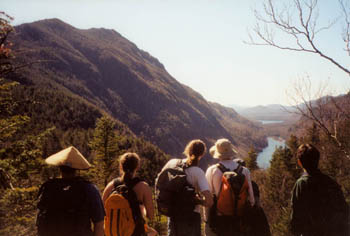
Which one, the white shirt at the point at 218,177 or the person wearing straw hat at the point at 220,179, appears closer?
the person wearing straw hat at the point at 220,179

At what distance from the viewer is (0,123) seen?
24.3 feet

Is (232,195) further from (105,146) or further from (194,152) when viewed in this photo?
(105,146)

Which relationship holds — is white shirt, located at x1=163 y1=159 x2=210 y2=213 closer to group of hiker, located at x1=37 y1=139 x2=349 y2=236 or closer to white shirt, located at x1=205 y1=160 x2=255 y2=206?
group of hiker, located at x1=37 y1=139 x2=349 y2=236

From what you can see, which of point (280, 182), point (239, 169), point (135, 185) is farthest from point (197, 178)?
point (280, 182)

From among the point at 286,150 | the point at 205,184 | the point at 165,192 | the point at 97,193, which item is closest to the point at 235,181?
the point at 205,184

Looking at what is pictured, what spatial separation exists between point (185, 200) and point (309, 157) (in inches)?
72.0

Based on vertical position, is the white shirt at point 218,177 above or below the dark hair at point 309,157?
below

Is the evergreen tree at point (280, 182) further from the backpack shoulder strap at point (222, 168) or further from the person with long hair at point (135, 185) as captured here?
the person with long hair at point (135, 185)

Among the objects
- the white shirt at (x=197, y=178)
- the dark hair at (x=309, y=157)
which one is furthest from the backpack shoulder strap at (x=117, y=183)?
the dark hair at (x=309, y=157)

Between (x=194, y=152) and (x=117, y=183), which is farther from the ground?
(x=194, y=152)

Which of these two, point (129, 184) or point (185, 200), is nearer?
point (129, 184)

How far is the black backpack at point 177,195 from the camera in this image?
345 centimetres

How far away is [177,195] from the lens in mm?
3494

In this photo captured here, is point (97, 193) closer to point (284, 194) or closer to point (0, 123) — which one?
point (0, 123)
